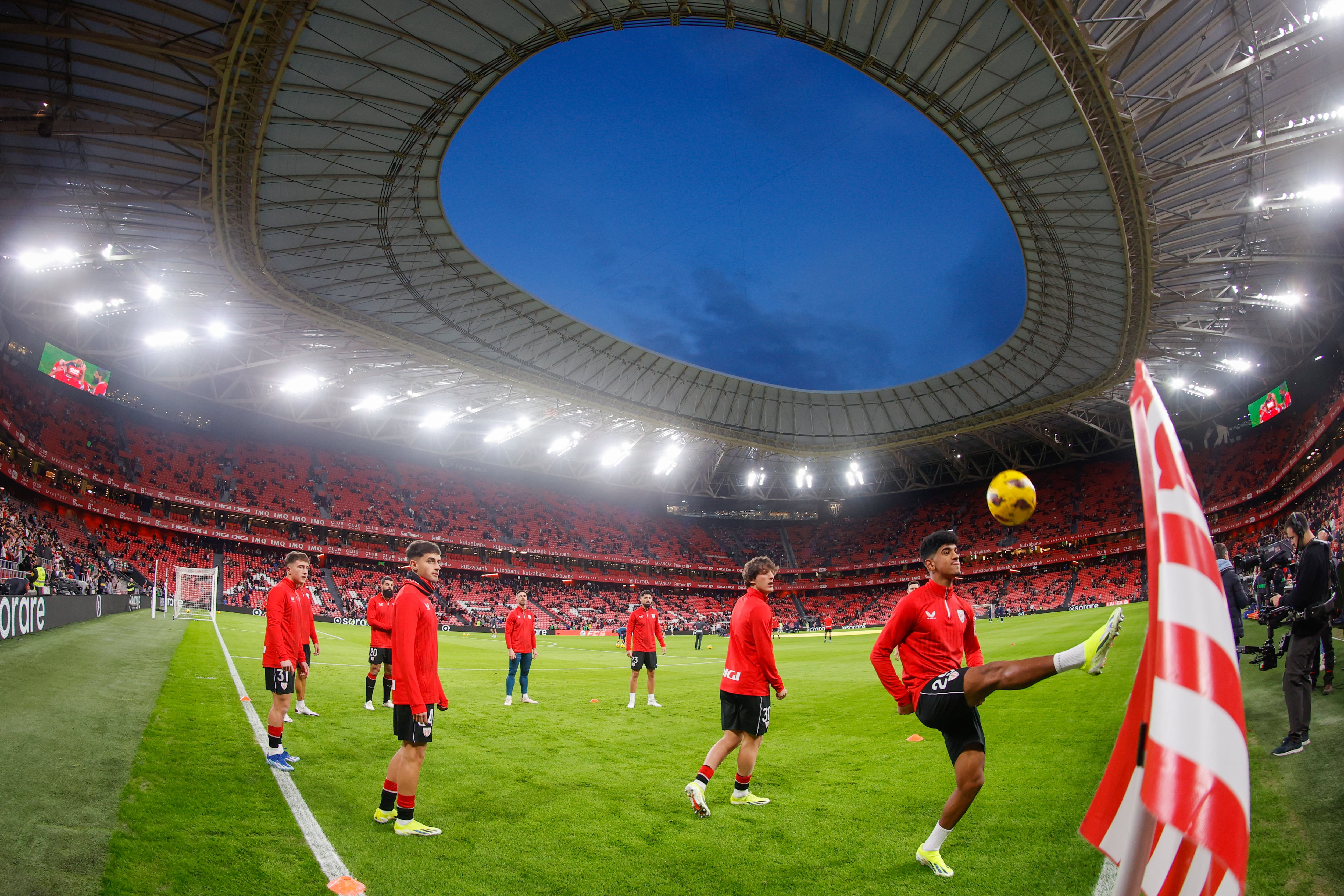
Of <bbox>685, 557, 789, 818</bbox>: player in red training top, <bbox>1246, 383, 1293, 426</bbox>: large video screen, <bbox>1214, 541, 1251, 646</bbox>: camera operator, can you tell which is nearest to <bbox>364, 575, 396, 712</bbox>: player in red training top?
<bbox>685, 557, 789, 818</bbox>: player in red training top

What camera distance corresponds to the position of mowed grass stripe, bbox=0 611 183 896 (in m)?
4.40

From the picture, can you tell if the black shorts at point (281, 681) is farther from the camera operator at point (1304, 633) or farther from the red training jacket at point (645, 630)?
the camera operator at point (1304, 633)

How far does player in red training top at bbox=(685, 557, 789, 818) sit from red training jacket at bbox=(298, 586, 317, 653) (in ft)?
17.5

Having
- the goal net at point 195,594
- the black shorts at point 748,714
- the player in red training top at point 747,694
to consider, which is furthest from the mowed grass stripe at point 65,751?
the goal net at point 195,594

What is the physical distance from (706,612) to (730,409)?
785 inches

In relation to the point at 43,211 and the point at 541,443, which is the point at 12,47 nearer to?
the point at 43,211

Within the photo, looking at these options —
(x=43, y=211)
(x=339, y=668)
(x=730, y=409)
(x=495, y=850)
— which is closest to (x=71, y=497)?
(x=43, y=211)

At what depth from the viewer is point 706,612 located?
195 feet

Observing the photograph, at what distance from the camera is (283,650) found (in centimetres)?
814

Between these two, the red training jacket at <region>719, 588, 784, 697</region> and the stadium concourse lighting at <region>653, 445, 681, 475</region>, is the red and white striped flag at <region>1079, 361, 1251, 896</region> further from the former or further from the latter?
the stadium concourse lighting at <region>653, 445, 681, 475</region>

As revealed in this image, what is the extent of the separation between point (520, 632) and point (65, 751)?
23.3 feet

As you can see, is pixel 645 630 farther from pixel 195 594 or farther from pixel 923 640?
pixel 195 594

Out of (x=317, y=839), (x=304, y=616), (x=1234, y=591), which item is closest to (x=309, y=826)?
(x=317, y=839)

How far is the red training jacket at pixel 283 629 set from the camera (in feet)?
26.6
